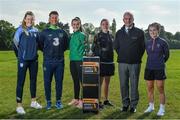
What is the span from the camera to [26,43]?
11.2 m

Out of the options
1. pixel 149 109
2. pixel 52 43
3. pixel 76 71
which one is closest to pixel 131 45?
pixel 149 109

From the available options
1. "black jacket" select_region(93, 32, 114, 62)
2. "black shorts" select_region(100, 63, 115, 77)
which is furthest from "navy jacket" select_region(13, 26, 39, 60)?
"black shorts" select_region(100, 63, 115, 77)

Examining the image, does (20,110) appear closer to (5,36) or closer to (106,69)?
(106,69)

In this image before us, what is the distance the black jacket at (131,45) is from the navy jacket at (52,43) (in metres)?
1.47

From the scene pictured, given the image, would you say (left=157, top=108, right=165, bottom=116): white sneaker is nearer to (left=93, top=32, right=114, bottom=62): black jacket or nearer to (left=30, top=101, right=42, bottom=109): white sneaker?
(left=93, top=32, right=114, bottom=62): black jacket

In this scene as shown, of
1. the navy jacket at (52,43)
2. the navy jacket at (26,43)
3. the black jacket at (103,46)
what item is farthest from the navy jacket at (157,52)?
the navy jacket at (26,43)

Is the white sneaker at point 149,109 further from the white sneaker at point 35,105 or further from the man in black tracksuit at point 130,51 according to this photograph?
the white sneaker at point 35,105

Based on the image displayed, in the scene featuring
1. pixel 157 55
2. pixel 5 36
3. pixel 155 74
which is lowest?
pixel 155 74

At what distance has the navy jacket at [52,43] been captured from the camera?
37.3 ft

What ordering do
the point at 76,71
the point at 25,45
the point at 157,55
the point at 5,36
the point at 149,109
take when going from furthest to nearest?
the point at 5,36
the point at 76,71
the point at 149,109
the point at 25,45
the point at 157,55

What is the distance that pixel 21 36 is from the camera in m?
11.2

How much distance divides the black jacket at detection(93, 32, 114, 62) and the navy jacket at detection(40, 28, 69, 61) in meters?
0.89

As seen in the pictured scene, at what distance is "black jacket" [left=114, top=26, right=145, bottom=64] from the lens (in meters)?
11.0

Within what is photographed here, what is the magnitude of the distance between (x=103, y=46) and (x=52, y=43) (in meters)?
1.33
